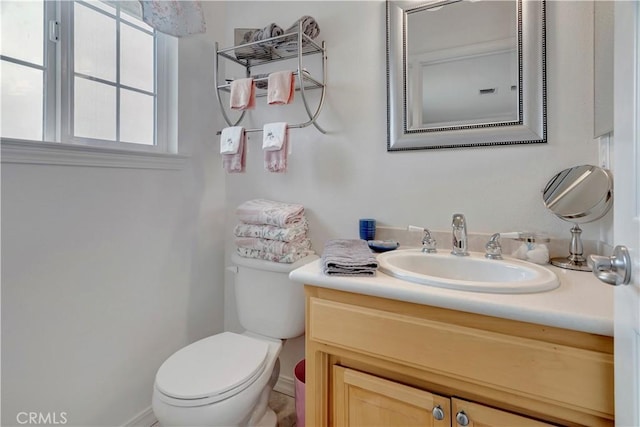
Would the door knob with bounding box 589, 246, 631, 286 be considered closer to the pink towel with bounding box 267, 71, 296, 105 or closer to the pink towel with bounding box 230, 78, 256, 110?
the pink towel with bounding box 267, 71, 296, 105

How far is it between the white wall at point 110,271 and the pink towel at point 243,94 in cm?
31

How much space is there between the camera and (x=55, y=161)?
109 centimetres

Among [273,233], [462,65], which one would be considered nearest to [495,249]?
[462,65]

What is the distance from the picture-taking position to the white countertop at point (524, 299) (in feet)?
2.02

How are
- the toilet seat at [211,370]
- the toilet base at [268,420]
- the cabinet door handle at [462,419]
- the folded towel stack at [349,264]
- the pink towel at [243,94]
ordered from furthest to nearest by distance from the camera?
the pink towel at [243,94] → the toilet base at [268,420] → the toilet seat at [211,370] → the folded towel stack at [349,264] → the cabinet door handle at [462,419]

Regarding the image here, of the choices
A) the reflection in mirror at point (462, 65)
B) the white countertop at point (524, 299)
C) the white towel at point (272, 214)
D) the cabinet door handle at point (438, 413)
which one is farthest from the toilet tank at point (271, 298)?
the reflection in mirror at point (462, 65)

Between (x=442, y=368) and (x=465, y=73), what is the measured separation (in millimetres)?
1056

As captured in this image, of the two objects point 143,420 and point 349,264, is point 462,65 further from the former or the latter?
point 143,420

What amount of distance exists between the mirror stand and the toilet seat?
1086 millimetres

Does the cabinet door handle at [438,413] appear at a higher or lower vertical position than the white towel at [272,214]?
lower


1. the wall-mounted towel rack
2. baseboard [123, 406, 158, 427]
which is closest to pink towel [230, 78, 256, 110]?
the wall-mounted towel rack

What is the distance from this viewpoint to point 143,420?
55.6 inches

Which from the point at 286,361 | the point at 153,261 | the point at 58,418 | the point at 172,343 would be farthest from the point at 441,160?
the point at 58,418

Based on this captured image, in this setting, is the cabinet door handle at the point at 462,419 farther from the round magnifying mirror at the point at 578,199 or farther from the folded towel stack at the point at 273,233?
the folded towel stack at the point at 273,233
